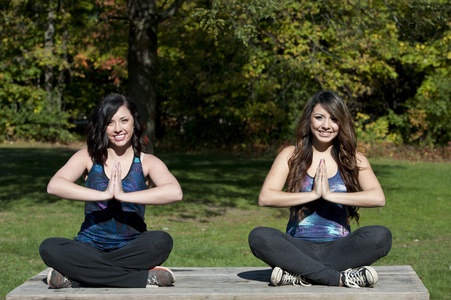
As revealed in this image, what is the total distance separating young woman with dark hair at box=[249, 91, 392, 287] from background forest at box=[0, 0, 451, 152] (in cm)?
1174

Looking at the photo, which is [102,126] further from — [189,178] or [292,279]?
[189,178]

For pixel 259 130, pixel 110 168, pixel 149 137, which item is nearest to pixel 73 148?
pixel 259 130

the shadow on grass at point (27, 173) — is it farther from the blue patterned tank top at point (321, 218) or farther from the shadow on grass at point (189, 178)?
the blue patterned tank top at point (321, 218)

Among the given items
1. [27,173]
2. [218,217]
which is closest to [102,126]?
[218,217]

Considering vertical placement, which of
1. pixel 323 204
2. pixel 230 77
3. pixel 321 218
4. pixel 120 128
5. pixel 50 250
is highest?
pixel 230 77

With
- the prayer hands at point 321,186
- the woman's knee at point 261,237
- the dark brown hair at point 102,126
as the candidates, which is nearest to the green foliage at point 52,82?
the dark brown hair at point 102,126

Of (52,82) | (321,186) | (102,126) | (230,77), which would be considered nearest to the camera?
(321,186)

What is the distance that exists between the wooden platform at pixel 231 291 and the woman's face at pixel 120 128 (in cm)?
101

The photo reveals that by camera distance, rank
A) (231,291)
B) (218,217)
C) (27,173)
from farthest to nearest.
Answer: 1. (27,173)
2. (218,217)
3. (231,291)

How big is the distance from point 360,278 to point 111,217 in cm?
168

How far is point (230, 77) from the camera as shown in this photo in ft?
69.2

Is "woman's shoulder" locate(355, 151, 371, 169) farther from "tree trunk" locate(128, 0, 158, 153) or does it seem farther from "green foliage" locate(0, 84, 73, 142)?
"green foliage" locate(0, 84, 73, 142)

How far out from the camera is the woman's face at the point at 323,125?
4.34 meters

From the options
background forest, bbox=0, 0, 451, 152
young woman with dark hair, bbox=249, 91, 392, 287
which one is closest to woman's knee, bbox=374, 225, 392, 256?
young woman with dark hair, bbox=249, 91, 392, 287
